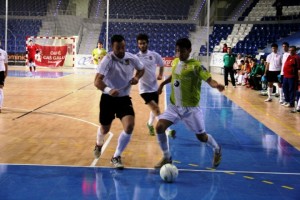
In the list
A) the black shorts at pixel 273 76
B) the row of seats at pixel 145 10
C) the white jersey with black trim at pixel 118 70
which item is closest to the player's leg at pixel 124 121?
the white jersey with black trim at pixel 118 70

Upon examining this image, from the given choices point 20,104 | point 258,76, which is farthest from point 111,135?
point 258,76

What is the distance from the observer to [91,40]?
135 ft

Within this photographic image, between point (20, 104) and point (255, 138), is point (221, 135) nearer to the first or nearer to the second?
point (255, 138)

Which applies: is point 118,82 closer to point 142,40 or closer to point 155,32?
point 142,40

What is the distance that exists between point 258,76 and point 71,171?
15.3 meters

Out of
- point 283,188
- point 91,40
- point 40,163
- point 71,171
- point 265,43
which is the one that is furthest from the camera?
point 91,40

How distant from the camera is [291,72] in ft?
45.9

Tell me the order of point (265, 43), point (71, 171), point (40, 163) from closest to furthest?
1. point (71, 171)
2. point (40, 163)
3. point (265, 43)

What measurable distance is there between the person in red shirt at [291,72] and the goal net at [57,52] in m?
24.7

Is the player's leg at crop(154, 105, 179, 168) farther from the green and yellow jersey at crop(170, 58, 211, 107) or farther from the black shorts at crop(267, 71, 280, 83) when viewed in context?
the black shorts at crop(267, 71, 280, 83)

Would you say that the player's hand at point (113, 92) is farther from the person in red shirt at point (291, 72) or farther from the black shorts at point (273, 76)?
the black shorts at point (273, 76)

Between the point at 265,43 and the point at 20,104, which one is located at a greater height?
the point at 265,43

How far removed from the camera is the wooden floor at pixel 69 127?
23.7 ft

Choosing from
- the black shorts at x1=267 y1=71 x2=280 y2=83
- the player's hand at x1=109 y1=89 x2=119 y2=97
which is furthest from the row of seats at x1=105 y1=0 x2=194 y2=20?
the player's hand at x1=109 y1=89 x2=119 y2=97
